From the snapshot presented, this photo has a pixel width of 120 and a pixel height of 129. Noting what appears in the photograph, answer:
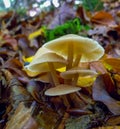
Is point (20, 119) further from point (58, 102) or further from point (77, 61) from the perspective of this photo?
point (77, 61)

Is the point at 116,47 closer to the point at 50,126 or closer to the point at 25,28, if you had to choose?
the point at 50,126

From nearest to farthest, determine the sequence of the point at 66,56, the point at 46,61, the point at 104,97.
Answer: the point at 46,61 < the point at 104,97 < the point at 66,56

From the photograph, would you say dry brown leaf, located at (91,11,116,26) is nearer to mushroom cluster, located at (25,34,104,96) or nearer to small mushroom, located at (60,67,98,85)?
mushroom cluster, located at (25,34,104,96)

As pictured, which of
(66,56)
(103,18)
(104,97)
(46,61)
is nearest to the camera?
(46,61)

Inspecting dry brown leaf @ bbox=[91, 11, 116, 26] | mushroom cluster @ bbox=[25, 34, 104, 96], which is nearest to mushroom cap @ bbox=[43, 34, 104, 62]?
mushroom cluster @ bbox=[25, 34, 104, 96]

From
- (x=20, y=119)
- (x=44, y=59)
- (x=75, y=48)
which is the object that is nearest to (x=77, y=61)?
(x=75, y=48)

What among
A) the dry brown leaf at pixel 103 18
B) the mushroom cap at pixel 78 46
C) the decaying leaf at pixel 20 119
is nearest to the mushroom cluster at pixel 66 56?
the mushroom cap at pixel 78 46

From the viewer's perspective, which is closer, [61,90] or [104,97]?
[61,90]

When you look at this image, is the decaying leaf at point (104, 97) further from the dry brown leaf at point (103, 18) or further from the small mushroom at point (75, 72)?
the dry brown leaf at point (103, 18)
